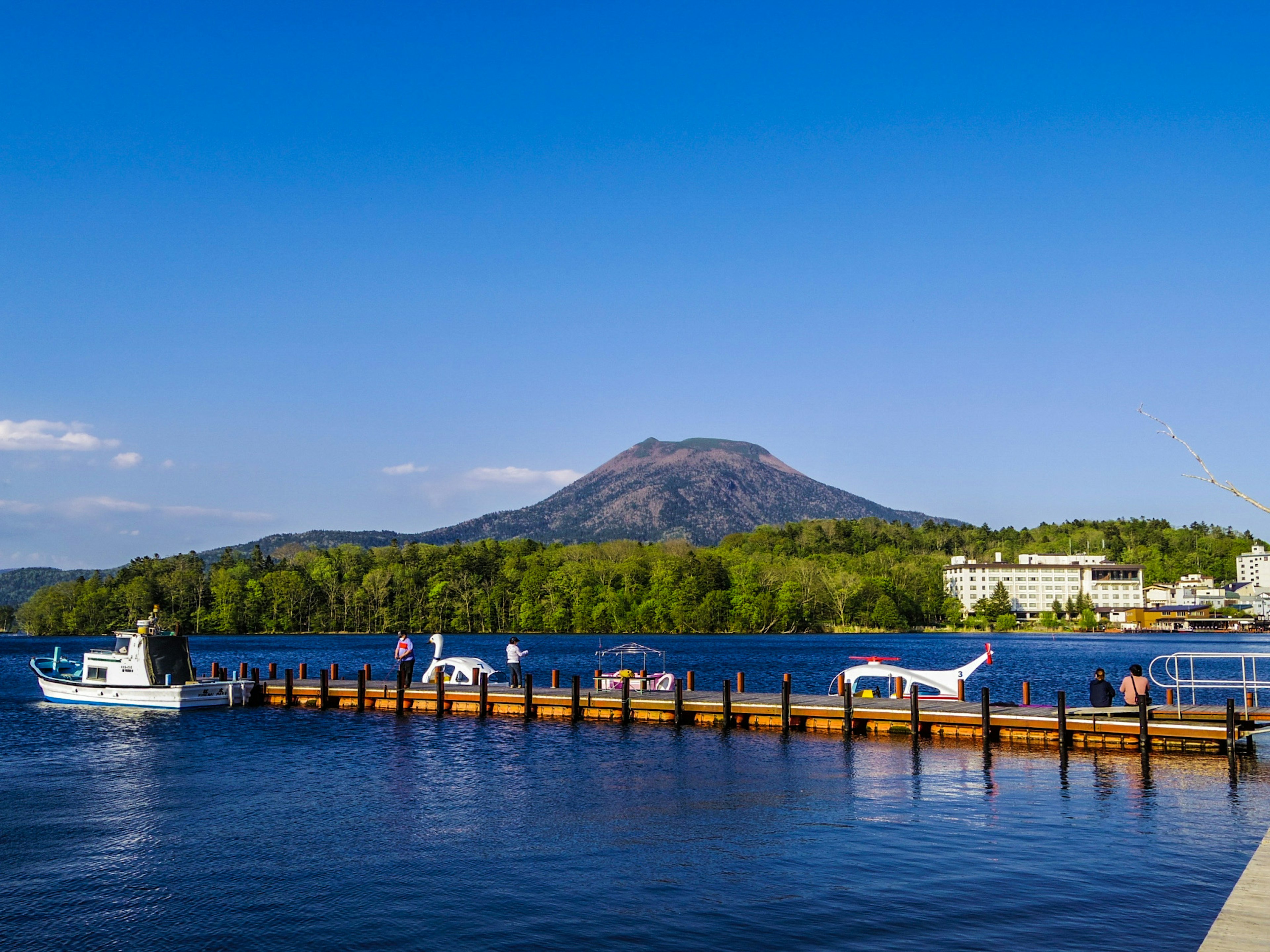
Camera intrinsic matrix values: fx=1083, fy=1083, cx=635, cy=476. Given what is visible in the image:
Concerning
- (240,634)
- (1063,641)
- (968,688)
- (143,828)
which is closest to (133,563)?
(240,634)

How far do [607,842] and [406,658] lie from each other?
26871 millimetres

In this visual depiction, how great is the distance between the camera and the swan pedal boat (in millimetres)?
47969

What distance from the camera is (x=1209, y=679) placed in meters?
78.9

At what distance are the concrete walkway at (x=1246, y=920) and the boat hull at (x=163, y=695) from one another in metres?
43.3

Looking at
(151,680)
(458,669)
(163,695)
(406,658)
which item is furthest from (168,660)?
(458,669)

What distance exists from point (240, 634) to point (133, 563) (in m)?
29.7

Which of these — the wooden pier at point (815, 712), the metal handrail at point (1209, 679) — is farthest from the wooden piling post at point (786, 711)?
the metal handrail at point (1209, 679)

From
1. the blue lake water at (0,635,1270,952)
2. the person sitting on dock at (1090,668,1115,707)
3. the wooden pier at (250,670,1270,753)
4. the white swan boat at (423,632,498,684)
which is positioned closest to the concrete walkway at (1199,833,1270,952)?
the blue lake water at (0,635,1270,952)

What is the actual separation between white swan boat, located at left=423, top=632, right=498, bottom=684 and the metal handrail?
90.6ft

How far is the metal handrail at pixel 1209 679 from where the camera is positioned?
101ft

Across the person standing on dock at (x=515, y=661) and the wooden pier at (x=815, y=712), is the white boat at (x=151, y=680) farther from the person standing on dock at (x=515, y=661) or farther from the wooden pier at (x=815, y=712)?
the person standing on dock at (x=515, y=661)

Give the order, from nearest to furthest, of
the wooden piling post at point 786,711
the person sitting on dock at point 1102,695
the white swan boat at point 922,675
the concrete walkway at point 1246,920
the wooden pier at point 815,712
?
the concrete walkway at point 1246,920, the wooden pier at point 815,712, the person sitting on dock at point 1102,695, the wooden piling post at point 786,711, the white swan boat at point 922,675

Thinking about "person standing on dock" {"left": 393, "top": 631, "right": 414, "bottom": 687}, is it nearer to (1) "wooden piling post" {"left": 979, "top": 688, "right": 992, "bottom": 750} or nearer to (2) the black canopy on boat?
(2) the black canopy on boat

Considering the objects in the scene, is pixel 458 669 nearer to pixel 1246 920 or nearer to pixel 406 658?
pixel 406 658
